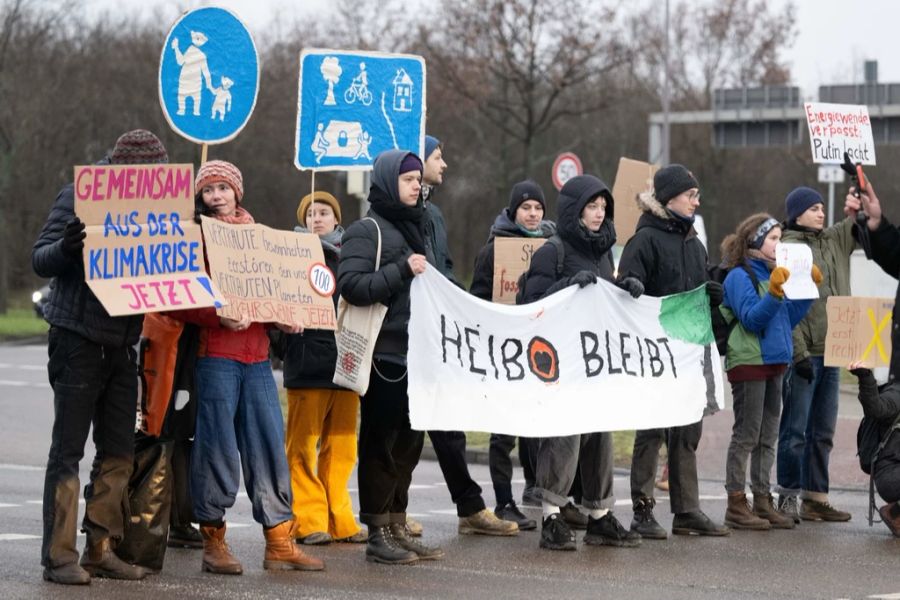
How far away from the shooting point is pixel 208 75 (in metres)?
9.04

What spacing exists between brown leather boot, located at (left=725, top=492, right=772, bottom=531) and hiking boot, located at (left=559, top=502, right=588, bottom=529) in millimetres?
923

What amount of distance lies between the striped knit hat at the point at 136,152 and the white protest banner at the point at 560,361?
174 centimetres

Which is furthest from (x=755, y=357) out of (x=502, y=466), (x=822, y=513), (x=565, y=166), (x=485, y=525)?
(x=565, y=166)

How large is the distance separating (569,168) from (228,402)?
18273 mm

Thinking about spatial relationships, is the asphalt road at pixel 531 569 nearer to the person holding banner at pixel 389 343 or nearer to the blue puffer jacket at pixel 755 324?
A: the person holding banner at pixel 389 343

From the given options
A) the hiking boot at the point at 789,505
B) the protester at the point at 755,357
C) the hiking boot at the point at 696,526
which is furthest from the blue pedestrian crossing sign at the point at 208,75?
the hiking boot at the point at 789,505

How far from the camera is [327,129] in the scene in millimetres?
9969

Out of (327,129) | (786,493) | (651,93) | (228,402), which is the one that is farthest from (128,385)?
(651,93)

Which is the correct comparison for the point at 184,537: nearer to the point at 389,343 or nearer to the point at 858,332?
the point at 389,343

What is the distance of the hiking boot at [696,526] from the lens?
10562mm

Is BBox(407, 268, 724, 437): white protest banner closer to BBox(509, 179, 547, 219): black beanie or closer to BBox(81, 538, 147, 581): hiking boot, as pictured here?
BBox(509, 179, 547, 219): black beanie

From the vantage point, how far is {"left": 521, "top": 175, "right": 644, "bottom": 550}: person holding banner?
9.75 m

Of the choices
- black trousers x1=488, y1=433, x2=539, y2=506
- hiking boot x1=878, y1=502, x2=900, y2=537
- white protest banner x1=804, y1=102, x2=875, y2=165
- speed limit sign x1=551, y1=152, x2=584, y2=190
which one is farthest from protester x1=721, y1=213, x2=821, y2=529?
speed limit sign x1=551, y1=152, x2=584, y2=190

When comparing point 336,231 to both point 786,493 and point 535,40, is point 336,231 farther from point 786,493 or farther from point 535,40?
point 535,40
